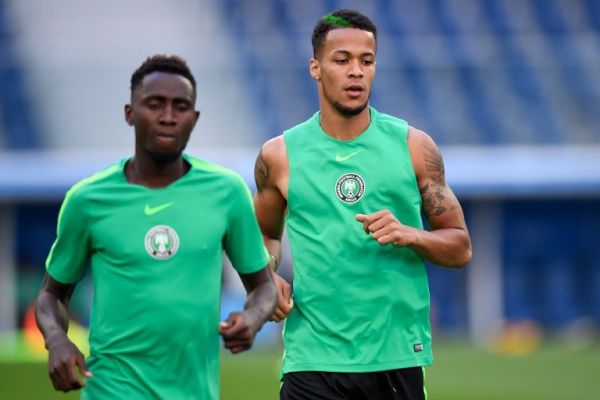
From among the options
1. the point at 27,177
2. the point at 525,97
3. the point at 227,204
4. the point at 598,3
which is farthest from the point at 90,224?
the point at 598,3

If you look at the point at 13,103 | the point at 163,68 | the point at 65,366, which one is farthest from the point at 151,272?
the point at 13,103

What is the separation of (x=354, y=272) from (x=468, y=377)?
1079 centimetres

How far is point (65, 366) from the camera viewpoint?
532cm

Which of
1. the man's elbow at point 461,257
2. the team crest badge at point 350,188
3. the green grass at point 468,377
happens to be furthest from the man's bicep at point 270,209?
the green grass at point 468,377

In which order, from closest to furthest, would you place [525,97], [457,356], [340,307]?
1. [340,307]
2. [457,356]
3. [525,97]

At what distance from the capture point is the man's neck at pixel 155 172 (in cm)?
570

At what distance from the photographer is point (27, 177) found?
26.3 m

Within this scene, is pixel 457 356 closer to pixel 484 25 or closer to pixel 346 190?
pixel 484 25

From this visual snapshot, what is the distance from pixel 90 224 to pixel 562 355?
1650 centimetres

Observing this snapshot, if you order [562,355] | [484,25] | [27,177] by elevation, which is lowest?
[562,355]

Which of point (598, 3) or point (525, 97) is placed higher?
point (598, 3)

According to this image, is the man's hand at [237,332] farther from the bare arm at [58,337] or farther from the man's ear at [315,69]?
the man's ear at [315,69]

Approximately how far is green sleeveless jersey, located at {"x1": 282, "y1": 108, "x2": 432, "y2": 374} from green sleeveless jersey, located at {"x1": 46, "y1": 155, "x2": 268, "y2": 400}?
133 centimetres

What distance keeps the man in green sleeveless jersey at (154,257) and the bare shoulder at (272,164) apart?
154 centimetres
